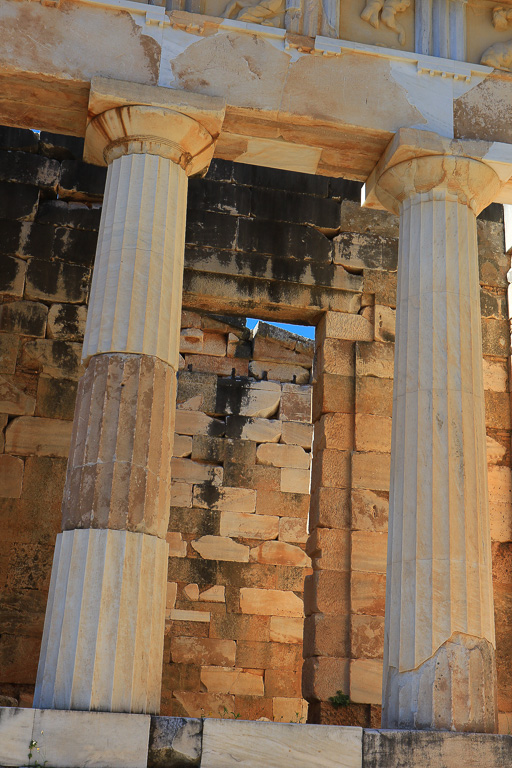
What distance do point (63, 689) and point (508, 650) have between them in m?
7.12

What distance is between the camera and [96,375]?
8555 mm

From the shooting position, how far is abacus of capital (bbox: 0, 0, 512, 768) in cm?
747

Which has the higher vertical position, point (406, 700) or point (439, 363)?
point (439, 363)

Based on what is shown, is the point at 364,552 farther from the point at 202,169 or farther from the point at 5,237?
the point at 5,237

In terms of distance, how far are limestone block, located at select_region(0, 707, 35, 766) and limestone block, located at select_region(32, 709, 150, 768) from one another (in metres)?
0.06

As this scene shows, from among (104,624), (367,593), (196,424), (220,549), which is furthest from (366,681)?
(196,424)

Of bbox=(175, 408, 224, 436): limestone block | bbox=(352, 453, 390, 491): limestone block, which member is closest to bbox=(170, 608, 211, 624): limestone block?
bbox=(175, 408, 224, 436): limestone block

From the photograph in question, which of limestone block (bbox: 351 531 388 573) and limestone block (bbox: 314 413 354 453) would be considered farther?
limestone block (bbox: 314 413 354 453)

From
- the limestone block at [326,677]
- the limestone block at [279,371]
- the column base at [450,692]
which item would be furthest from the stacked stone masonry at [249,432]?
the column base at [450,692]

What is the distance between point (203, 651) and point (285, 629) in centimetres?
145

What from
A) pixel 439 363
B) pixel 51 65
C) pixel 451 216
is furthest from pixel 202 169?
pixel 439 363

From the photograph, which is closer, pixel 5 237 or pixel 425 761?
pixel 425 761

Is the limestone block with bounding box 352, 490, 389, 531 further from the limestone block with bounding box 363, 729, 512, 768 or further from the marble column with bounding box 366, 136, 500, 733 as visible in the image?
the limestone block with bounding box 363, 729, 512, 768

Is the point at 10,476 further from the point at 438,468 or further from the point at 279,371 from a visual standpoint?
the point at 279,371
